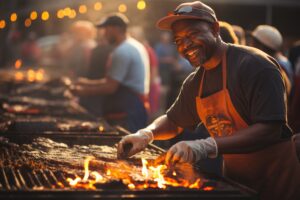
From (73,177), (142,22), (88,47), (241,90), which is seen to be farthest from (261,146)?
(142,22)

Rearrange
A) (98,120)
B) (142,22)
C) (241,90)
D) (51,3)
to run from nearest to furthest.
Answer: (241,90)
(98,120)
(51,3)
(142,22)

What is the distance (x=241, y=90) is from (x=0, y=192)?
1730 mm

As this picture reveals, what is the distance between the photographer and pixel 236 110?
13.2 feet

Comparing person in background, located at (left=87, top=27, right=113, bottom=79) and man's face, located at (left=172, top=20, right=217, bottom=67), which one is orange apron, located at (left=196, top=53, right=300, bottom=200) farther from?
person in background, located at (left=87, top=27, right=113, bottom=79)

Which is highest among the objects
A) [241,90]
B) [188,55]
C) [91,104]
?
[188,55]

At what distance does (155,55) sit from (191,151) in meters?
12.5

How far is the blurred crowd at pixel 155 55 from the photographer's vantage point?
6.79 metres

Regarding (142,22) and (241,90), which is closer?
(241,90)

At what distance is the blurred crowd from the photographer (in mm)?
6787

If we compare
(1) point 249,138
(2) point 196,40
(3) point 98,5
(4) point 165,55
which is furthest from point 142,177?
(4) point 165,55

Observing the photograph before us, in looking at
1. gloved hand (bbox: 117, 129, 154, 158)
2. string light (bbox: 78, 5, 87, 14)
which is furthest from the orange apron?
string light (bbox: 78, 5, 87, 14)

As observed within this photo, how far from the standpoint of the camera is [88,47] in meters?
13.3

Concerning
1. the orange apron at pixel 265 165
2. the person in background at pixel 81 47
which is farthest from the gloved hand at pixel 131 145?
the person in background at pixel 81 47

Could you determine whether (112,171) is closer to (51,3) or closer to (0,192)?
(0,192)
